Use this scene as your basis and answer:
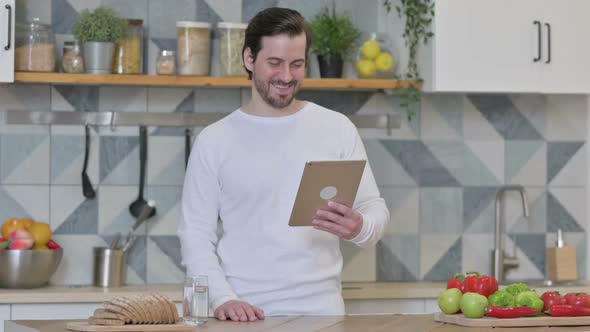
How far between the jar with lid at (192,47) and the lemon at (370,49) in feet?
2.03

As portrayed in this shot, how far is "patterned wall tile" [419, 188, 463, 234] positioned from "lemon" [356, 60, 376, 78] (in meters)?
0.57

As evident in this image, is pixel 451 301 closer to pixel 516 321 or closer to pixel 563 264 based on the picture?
pixel 516 321

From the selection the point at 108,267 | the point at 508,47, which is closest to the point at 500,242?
the point at 508,47

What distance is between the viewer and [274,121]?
9.68 feet

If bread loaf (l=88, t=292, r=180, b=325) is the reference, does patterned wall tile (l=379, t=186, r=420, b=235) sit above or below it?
above

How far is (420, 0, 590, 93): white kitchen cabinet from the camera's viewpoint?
392 cm

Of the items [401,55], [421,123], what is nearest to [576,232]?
[421,123]

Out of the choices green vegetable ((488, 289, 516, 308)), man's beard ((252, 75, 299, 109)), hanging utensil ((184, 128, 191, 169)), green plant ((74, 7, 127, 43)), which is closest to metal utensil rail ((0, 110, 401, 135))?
hanging utensil ((184, 128, 191, 169))

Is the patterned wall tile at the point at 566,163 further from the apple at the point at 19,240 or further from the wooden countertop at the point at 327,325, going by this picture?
the apple at the point at 19,240

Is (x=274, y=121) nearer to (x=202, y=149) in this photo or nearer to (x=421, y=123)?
(x=202, y=149)

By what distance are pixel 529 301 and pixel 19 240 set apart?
193 cm

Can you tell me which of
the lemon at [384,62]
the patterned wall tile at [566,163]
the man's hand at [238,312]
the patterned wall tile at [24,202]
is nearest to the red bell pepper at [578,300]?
the man's hand at [238,312]

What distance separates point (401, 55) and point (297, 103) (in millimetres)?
1229

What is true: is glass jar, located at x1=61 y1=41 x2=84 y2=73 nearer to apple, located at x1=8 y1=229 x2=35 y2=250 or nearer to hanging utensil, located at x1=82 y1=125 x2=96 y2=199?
hanging utensil, located at x1=82 y1=125 x2=96 y2=199
